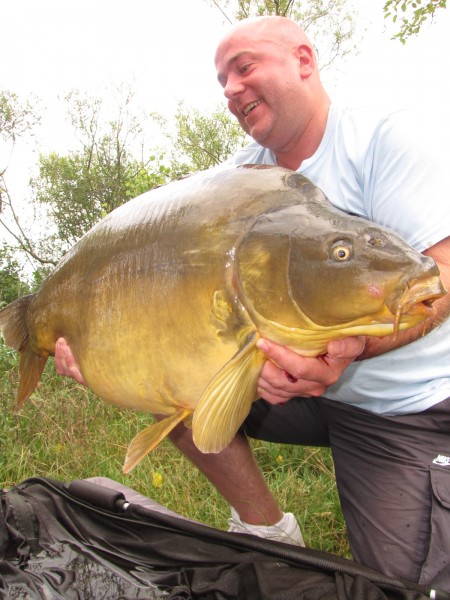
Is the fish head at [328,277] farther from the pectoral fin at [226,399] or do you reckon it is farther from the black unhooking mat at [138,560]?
the black unhooking mat at [138,560]

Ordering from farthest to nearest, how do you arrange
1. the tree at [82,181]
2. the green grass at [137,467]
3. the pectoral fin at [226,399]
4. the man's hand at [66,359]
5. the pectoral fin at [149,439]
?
the tree at [82,181] < the green grass at [137,467] < the man's hand at [66,359] < the pectoral fin at [149,439] < the pectoral fin at [226,399]

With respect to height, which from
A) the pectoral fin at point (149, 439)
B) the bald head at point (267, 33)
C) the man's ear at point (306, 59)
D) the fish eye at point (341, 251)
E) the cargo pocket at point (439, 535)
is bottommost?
the cargo pocket at point (439, 535)

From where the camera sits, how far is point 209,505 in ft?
6.39

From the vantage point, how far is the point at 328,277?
3.23 feet

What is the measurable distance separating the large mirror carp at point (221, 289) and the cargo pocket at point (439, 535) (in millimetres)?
524

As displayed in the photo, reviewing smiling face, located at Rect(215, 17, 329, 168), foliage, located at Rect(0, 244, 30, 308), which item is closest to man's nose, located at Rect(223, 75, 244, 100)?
smiling face, located at Rect(215, 17, 329, 168)

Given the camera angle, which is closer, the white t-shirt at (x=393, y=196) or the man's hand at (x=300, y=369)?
the man's hand at (x=300, y=369)

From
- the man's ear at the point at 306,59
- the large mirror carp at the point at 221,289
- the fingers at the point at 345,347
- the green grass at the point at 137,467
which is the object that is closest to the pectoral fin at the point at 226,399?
the large mirror carp at the point at 221,289

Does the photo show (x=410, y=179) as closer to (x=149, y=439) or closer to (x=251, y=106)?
(x=251, y=106)

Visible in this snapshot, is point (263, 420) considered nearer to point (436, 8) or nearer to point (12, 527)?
point (12, 527)

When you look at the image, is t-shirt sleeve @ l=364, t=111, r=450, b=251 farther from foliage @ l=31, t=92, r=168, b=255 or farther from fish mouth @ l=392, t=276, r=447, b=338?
foliage @ l=31, t=92, r=168, b=255

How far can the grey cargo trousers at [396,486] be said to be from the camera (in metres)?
1.33

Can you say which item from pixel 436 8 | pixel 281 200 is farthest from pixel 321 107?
pixel 436 8

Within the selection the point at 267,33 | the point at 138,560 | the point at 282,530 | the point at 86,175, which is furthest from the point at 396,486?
the point at 86,175
